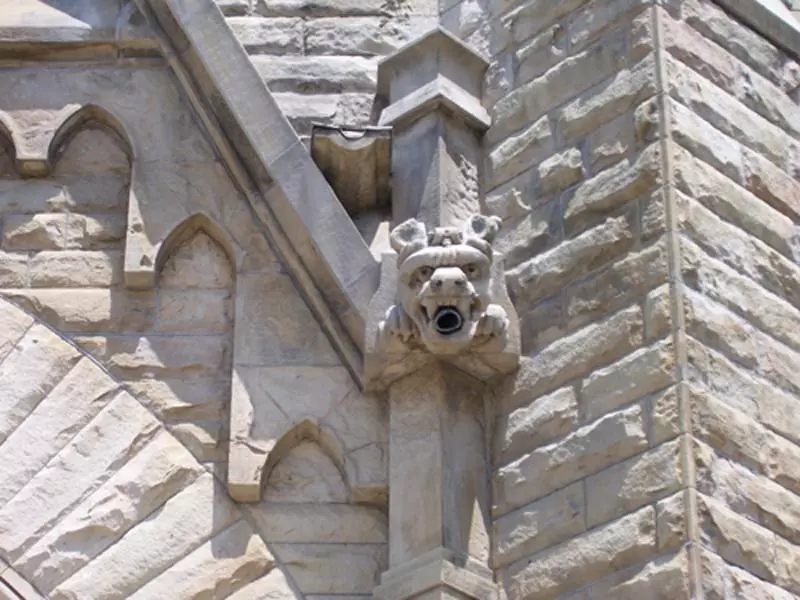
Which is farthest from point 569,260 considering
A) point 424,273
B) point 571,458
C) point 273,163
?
point 273,163

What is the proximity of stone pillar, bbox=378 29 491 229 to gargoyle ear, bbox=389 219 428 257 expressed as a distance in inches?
9.3

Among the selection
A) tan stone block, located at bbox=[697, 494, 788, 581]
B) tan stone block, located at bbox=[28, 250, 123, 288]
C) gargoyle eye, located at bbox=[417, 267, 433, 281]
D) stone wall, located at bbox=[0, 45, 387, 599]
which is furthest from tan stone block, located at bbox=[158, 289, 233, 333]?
tan stone block, located at bbox=[697, 494, 788, 581]

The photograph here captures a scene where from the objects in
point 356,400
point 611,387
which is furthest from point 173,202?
point 611,387

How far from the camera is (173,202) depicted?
7363mm

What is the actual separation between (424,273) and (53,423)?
130cm

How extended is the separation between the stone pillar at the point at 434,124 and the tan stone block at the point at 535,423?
0.75 m

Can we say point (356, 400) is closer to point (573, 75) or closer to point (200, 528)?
point (200, 528)

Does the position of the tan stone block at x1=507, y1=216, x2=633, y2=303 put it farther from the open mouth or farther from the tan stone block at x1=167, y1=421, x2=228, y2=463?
the tan stone block at x1=167, y1=421, x2=228, y2=463

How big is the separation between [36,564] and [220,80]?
6.16 feet

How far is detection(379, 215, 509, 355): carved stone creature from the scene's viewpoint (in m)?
6.70

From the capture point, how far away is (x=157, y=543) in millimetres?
6668

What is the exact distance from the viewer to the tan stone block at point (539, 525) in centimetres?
635

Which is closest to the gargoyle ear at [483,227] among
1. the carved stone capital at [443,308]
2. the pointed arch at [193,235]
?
the carved stone capital at [443,308]

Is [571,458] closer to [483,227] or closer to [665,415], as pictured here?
[665,415]
